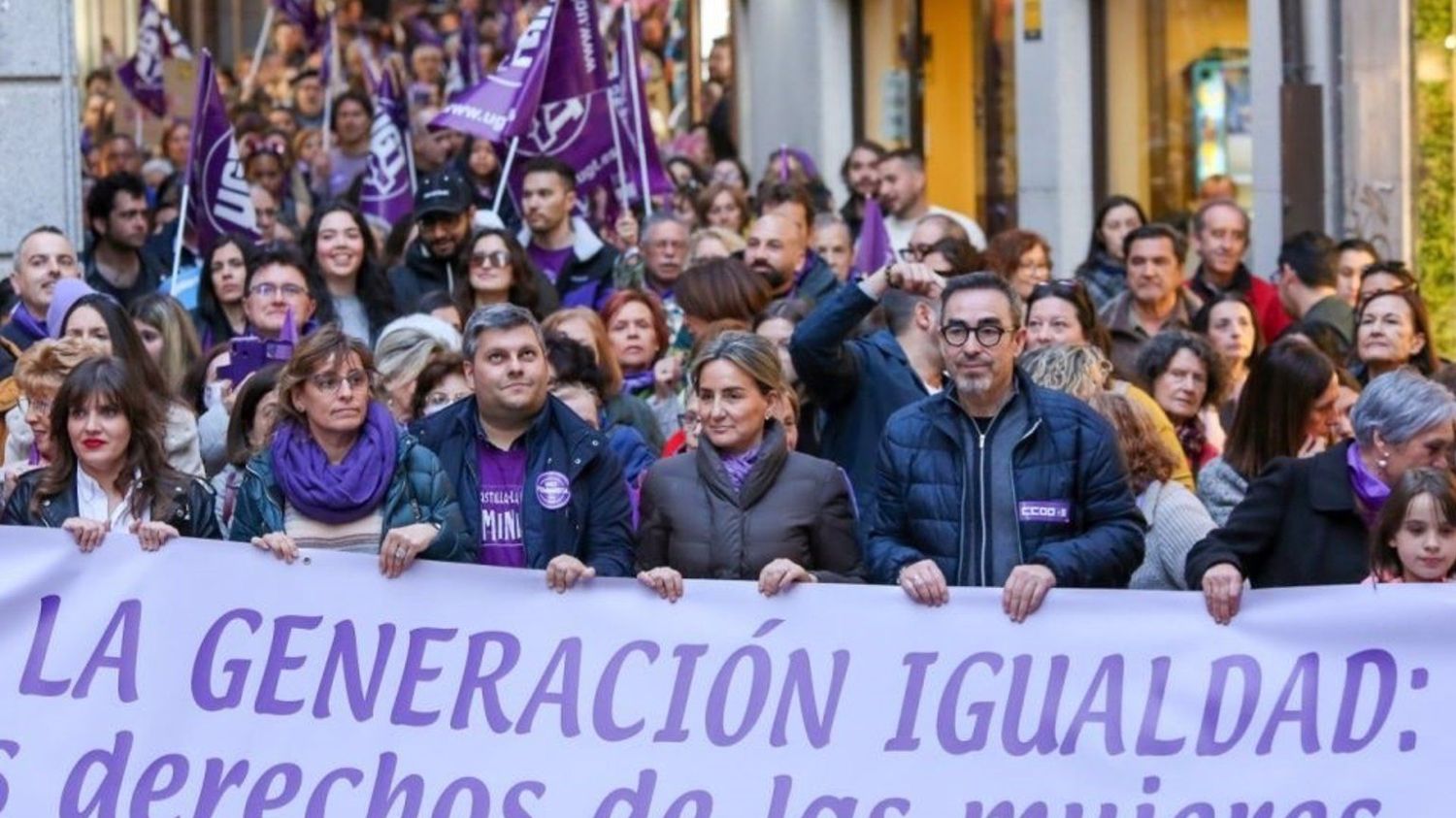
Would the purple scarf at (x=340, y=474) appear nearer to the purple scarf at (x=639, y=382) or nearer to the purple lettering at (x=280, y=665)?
the purple lettering at (x=280, y=665)

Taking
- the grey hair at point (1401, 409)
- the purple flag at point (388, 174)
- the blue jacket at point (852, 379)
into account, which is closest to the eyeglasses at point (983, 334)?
the grey hair at point (1401, 409)

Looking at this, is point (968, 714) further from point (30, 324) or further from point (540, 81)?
point (540, 81)

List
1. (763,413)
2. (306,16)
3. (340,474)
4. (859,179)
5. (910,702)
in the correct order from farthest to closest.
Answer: (306,16)
(859,179)
(763,413)
(340,474)
(910,702)

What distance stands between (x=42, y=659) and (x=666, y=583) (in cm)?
150

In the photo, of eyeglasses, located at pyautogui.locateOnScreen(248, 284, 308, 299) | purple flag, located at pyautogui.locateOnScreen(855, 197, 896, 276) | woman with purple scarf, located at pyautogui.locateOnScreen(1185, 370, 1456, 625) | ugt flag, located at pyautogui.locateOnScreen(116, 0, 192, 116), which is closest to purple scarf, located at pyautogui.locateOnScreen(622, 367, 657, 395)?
eyeglasses, located at pyautogui.locateOnScreen(248, 284, 308, 299)

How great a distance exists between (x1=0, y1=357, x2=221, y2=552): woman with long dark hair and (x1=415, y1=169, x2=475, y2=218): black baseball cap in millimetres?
4544

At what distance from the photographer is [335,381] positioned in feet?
27.3

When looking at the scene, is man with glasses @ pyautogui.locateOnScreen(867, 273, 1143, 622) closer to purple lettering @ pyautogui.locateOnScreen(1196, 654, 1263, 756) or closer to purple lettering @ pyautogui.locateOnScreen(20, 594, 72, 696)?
purple lettering @ pyautogui.locateOnScreen(1196, 654, 1263, 756)

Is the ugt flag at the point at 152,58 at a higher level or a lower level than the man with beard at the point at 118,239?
higher

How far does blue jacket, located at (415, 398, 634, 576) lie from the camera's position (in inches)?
332

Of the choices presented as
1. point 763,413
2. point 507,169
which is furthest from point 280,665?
point 507,169

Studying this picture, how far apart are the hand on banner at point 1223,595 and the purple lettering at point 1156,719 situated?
15 centimetres

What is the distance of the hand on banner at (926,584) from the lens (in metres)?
7.83

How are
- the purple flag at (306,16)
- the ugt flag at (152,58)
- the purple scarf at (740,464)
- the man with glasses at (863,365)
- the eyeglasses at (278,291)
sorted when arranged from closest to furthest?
the purple scarf at (740,464) < the man with glasses at (863,365) < the eyeglasses at (278,291) < the ugt flag at (152,58) < the purple flag at (306,16)
